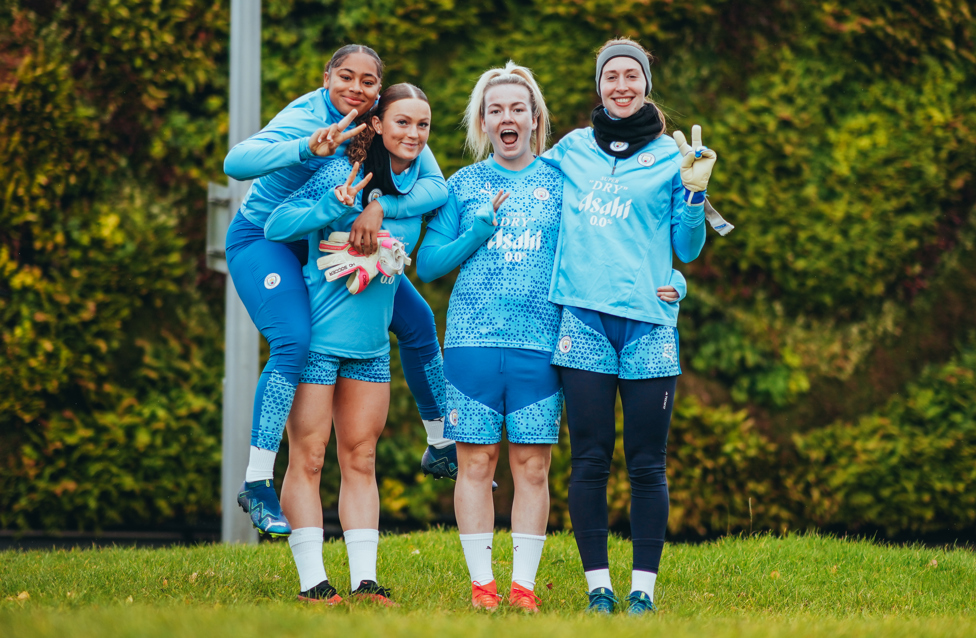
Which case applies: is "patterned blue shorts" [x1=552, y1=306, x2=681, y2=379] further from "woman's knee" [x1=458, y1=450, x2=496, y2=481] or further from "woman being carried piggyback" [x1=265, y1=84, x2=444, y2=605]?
"woman being carried piggyback" [x1=265, y1=84, x2=444, y2=605]

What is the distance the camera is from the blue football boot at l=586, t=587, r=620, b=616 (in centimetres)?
354

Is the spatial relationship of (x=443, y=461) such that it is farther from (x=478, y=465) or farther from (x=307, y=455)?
(x=307, y=455)

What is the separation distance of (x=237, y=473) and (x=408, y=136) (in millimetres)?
3148

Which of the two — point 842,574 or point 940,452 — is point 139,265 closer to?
point 842,574

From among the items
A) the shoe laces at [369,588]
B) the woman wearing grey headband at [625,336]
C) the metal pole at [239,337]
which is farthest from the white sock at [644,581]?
the metal pole at [239,337]

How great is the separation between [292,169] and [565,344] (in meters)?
1.31

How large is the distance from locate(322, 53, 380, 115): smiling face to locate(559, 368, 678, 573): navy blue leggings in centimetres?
139

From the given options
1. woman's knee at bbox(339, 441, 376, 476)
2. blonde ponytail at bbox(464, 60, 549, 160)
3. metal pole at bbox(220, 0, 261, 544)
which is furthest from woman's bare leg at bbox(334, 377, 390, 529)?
metal pole at bbox(220, 0, 261, 544)

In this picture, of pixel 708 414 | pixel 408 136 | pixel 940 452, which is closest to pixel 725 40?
pixel 708 414

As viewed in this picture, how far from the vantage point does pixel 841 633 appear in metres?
2.99

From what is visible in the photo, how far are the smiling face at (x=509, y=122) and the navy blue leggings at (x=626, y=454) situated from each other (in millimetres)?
948

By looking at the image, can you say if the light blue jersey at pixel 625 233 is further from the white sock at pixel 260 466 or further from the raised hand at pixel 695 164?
the white sock at pixel 260 466

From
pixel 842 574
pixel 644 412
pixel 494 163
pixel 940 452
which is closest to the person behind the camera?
pixel 644 412

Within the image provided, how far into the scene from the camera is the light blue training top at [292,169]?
3586 millimetres
